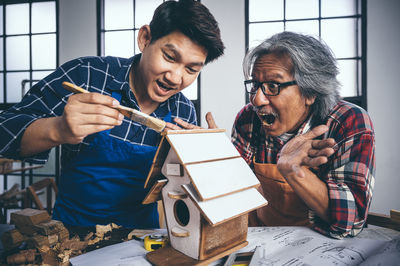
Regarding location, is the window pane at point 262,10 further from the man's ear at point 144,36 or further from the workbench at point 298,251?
the workbench at point 298,251

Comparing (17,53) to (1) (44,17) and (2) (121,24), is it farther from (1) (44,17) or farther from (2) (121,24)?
(2) (121,24)

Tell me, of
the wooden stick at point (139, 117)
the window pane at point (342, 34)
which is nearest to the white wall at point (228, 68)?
the window pane at point (342, 34)

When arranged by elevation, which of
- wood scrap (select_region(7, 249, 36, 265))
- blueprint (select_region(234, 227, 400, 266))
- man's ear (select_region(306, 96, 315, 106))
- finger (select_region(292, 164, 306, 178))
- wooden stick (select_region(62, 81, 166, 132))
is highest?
man's ear (select_region(306, 96, 315, 106))

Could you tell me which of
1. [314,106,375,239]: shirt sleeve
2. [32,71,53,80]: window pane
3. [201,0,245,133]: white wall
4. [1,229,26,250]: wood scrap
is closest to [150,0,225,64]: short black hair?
[314,106,375,239]: shirt sleeve

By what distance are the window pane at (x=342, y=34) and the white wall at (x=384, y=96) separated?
217 mm

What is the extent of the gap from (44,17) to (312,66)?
17.2 ft

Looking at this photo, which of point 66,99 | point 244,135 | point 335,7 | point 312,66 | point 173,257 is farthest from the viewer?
point 335,7

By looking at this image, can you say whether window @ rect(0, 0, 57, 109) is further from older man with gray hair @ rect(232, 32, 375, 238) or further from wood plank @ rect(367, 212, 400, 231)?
wood plank @ rect(367, 212, 400, 231)

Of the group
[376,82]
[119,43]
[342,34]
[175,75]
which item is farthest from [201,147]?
[119,43]

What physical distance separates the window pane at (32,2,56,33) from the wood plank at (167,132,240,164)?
16.8 feet

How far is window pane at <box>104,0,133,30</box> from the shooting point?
4.69 meters

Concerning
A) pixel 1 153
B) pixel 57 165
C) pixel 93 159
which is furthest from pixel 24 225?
pixel 57 165

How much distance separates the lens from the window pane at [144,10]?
459 centimetres

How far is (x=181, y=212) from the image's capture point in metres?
1.02
